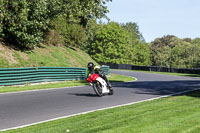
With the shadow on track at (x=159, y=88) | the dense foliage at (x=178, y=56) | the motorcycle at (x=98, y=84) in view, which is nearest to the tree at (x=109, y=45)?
the dense foliage at (x=178, y=56)

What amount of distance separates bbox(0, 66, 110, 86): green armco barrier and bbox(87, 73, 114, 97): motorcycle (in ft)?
23.0

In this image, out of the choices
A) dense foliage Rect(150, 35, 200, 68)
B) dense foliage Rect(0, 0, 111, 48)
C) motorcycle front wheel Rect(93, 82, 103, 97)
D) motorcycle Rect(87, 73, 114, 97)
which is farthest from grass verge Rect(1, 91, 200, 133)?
dense foliage Rect(150, 35, 200, 68)

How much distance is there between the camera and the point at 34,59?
26.1m

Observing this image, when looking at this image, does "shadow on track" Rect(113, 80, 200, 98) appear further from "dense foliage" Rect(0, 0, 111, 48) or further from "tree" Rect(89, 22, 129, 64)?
"tree" Rect(89, 22, 129, 64)

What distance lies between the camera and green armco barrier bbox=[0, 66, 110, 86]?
18.6 m

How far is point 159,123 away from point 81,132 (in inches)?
79.5

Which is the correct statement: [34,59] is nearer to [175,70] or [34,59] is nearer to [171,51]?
[175,70]

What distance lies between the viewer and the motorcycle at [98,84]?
45.5 feet

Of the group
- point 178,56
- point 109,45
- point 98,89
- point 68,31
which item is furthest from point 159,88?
point 178,56

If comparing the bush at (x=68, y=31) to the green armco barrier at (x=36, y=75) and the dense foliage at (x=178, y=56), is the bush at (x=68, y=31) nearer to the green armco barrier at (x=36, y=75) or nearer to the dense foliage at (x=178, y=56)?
the green armco barrier at (x=36, y=75)

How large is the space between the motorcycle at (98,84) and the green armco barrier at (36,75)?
23.0 feet

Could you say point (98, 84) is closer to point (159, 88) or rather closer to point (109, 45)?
point (159, 88)

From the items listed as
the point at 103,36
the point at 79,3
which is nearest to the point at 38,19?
the point at 79,3

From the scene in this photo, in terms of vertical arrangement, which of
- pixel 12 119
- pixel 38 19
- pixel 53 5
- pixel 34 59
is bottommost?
pixel 12 119
